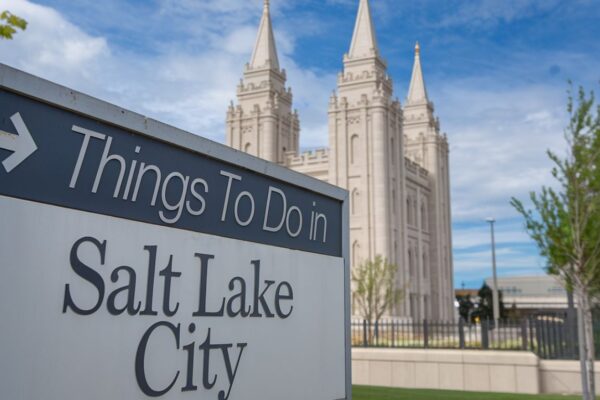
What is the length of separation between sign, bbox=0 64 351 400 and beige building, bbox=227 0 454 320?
4621cm

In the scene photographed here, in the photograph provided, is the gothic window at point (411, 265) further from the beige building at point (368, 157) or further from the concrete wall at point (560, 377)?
the concrete wall at point (560, 377)

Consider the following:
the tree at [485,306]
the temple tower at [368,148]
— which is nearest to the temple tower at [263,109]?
the temple tower at [368,148]

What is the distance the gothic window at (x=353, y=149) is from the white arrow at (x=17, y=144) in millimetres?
51176

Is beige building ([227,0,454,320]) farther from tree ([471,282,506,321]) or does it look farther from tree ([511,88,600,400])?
tree ([511,88,600,400])

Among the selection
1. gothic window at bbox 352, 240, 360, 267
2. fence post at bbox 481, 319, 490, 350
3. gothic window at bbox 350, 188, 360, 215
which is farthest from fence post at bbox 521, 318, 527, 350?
gothic window at bbox 350, 188, 360, 215

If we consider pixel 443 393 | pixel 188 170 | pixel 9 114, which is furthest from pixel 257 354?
pixel 443 393

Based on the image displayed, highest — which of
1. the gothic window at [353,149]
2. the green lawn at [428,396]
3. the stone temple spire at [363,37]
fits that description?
the stone temple spire at [363,37]

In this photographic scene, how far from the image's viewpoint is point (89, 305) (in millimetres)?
3453

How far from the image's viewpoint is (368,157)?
5322cm

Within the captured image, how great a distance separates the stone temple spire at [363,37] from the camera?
56.0 m

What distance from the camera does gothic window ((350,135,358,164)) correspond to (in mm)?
54031

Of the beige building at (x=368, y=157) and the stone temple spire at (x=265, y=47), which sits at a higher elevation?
the stone temple spire at (x=265, y=47)

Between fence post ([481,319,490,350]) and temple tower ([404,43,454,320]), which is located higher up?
temple tower ([404,43,454,320])

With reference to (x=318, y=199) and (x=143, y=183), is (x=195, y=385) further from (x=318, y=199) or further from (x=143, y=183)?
(x=318, y=199)
